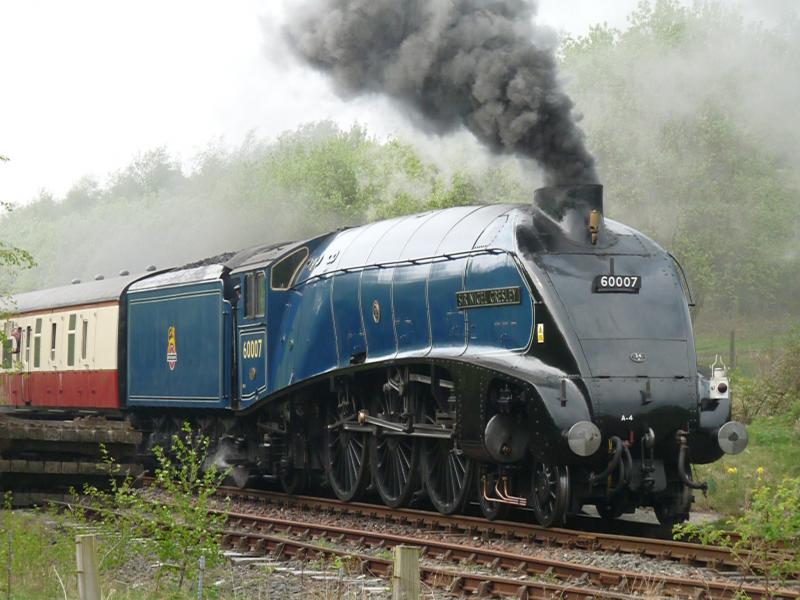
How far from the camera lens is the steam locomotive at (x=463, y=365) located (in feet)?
38.9

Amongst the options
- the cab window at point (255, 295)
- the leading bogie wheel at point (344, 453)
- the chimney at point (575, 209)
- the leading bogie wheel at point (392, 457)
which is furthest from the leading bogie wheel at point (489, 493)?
the cab window at point (255, 295)

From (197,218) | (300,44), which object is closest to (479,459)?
(300,44)

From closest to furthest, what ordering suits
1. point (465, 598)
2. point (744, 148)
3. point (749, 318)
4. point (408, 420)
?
point (465, 598) → point (408, 420) → point (744, 148) → point (749, 318)

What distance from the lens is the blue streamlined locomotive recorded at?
11820 millimetres

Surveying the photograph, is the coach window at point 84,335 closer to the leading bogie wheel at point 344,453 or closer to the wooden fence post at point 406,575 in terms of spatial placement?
the leading bogie wheel at point 344,453

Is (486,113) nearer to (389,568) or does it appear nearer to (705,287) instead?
(389,568)

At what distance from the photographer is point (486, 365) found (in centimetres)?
1221

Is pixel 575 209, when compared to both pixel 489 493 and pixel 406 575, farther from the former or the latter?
pixel 406 575

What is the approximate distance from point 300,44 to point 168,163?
75.9m

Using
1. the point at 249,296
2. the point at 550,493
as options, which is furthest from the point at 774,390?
the point at 550,493

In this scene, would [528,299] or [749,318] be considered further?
[749,318]

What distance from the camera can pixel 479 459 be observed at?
40.4 ft

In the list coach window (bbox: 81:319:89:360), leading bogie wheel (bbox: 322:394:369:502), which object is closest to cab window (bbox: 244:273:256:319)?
leading bogie wheel (bbox: 322:394:369:502)

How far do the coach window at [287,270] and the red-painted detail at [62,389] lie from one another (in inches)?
214
